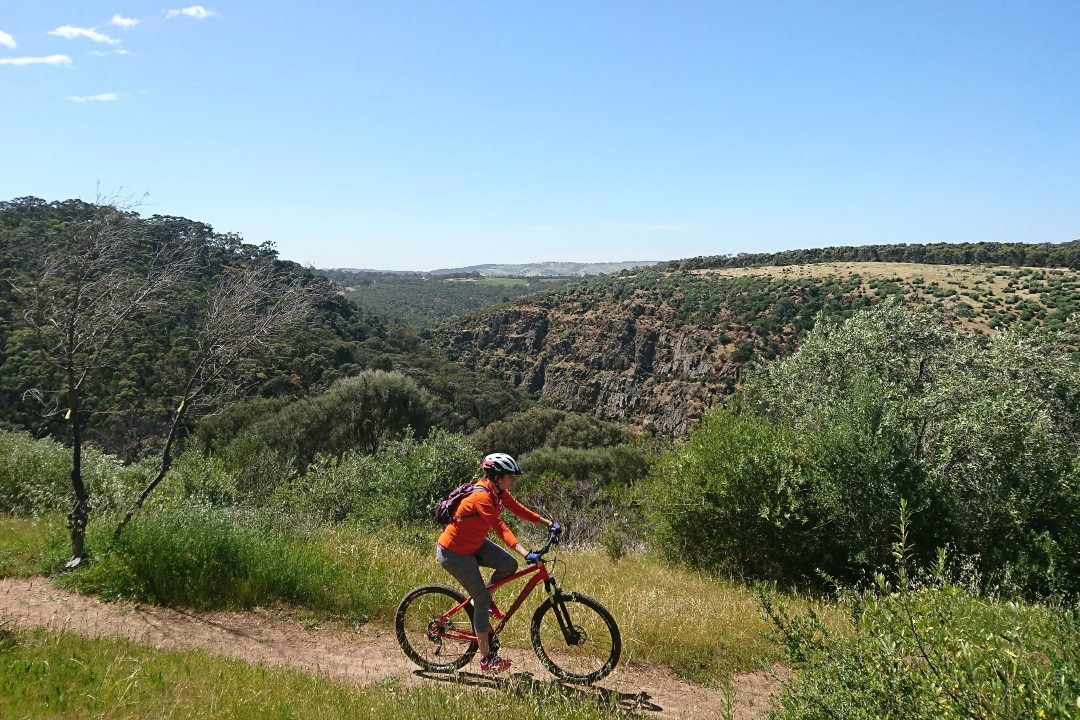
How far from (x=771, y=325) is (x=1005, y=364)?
4849 cm

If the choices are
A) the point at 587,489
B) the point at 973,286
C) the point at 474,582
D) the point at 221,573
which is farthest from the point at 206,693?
the point at 973,286

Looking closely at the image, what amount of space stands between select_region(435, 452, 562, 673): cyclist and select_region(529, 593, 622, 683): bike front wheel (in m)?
0.42

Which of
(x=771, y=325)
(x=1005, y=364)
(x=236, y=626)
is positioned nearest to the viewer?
(x=236, y=626)

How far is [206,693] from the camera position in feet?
A: 14.8

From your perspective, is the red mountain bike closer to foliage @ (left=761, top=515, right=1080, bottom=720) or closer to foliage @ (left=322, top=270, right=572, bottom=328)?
foliage @ (left=761, top=515, right=1080, bottom=720)

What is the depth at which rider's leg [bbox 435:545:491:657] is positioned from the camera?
17.1 feet

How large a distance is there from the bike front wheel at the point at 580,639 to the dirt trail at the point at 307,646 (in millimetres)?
152

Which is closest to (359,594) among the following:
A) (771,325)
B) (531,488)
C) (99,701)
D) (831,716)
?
(99,701)

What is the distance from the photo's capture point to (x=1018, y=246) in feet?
260

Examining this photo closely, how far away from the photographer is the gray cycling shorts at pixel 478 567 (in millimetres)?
5211

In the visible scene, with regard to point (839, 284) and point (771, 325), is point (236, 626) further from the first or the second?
point (839, 284)

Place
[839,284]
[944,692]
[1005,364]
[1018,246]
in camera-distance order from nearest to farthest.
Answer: [944,692]
[1005,364]
[839,284]
[1018,246]

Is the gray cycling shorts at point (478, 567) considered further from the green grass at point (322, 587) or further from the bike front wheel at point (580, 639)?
the green grass at point (322, 587)

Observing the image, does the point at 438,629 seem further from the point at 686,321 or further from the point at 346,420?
the point at 686,321
